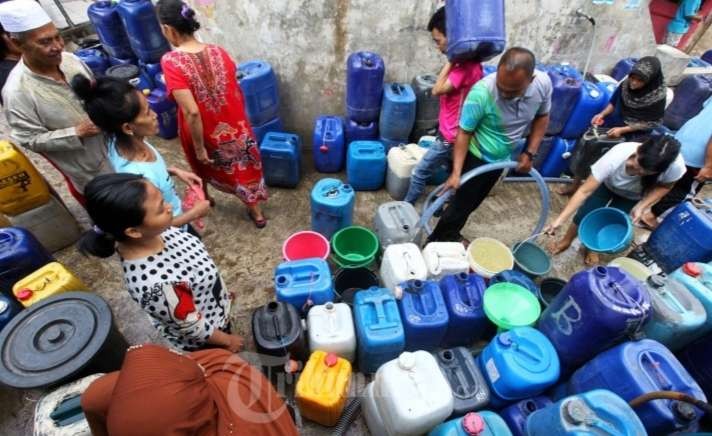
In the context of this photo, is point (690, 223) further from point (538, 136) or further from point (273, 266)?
point (273, 266)

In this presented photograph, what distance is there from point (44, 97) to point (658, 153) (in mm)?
3994

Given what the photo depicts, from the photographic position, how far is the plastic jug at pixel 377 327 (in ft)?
6.74

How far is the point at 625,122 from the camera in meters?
3.55

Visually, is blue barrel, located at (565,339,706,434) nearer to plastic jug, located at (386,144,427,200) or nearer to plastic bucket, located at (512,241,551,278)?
plastic bucket, located at (512,241,551,278)

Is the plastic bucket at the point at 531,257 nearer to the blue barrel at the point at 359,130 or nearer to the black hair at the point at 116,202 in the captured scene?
the blue barrel at the point at 359,130

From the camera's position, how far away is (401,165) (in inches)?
140

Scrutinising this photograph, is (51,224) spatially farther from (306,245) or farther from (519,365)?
(519,365)

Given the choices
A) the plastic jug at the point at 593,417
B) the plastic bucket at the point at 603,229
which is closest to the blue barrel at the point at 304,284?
the plastic jug at the point at 593,417

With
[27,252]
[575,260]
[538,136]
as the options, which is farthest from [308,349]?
[575,260]

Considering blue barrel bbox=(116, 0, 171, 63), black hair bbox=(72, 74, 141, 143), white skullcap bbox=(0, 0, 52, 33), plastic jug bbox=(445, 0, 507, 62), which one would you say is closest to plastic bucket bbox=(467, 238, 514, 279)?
plastic jug bbox=(445, 0, 507, 62)

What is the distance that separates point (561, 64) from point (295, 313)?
4227mm

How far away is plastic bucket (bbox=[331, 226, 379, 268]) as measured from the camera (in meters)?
2.64

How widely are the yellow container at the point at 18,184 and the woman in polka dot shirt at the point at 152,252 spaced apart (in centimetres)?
177

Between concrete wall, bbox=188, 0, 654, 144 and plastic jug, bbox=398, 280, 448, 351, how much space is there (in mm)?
2660
